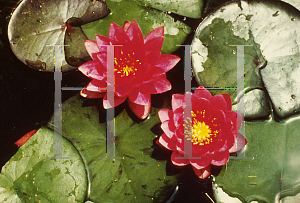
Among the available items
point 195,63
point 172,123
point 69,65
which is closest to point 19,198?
point 69,65

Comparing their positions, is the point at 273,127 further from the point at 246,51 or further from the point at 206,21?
the point at 206,21

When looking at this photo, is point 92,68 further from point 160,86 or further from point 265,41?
point 265,41

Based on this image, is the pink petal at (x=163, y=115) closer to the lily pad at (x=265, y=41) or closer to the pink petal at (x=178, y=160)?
the pink petal at (x=178, y=160)

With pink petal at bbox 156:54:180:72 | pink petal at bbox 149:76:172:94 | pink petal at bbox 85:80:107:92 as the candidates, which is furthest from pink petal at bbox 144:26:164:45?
pink petal at bbox 85:80:107:92

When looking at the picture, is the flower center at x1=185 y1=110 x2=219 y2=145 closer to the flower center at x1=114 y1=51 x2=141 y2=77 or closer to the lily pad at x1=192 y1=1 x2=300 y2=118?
the lily pad at x1=192 y1=1 x2=300 y2=118

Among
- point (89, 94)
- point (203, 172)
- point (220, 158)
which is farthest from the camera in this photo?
point (89, 94)

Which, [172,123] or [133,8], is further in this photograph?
[133,8]

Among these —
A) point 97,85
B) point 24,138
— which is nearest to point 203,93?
point 97,85
